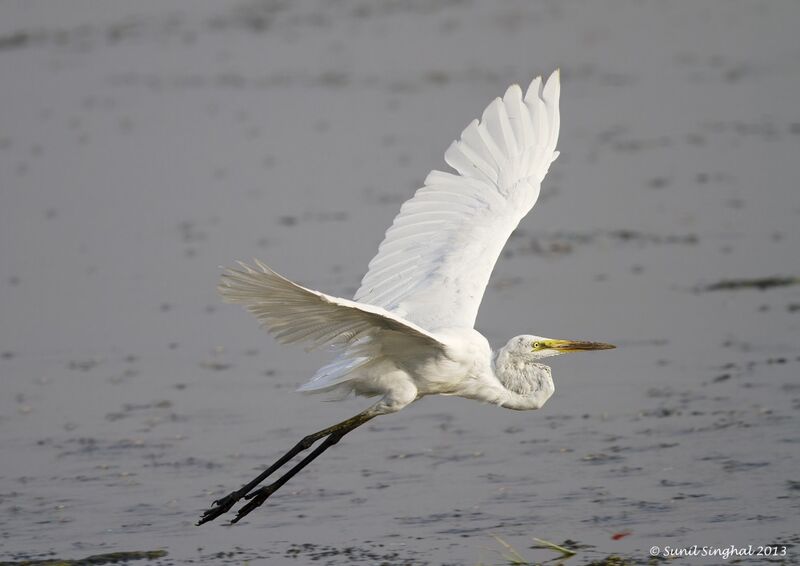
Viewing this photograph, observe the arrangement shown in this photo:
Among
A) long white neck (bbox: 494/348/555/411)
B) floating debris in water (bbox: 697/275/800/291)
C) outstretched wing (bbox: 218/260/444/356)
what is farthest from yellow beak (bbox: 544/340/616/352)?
floating debris in water (bbox: 697/275/800/291)

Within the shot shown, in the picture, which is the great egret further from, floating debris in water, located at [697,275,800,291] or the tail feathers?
floating debris in water, located at [697,275,800,291]

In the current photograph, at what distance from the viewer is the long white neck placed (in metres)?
8.09

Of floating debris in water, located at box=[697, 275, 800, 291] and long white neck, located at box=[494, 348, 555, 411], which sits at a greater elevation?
floating debris in water, located at box=[697, 275, 800, 291]

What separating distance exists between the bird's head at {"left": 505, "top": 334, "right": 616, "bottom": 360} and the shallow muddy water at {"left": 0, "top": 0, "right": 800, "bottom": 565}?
0.86 meters

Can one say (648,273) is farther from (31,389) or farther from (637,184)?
(31,389)

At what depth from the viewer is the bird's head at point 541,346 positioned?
8070 mm

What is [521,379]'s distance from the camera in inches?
318

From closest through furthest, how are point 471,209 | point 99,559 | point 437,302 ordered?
point 99,559, point 437,302, point 471,209

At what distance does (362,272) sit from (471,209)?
3.34 m

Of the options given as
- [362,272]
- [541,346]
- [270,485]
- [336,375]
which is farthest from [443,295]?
[362,272]

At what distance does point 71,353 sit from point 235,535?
3.51 m

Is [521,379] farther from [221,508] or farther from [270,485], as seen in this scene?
[221,508]

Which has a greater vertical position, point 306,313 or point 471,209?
point 471,209

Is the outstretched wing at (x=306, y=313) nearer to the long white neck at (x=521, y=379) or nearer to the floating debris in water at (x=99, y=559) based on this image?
the long white neck at (x=521, y=379)
